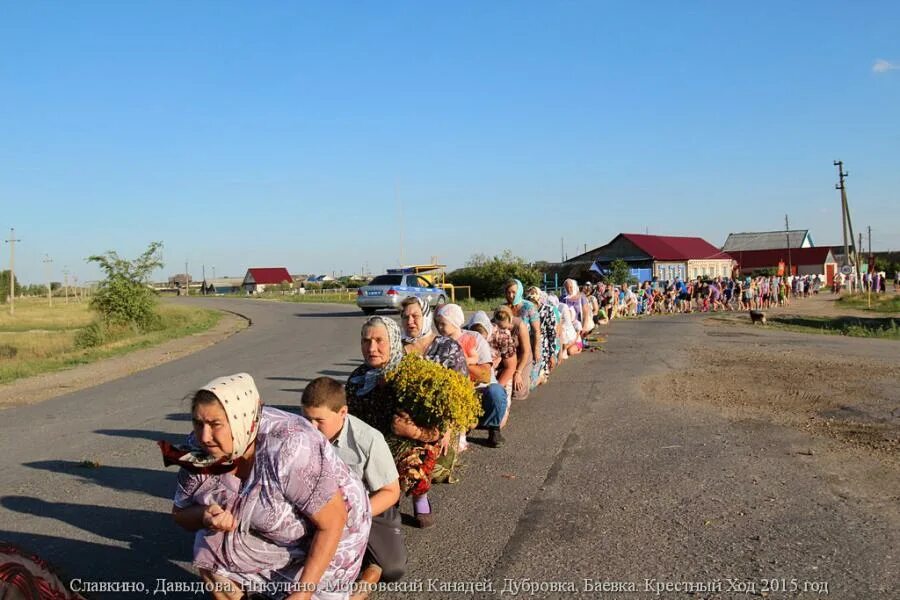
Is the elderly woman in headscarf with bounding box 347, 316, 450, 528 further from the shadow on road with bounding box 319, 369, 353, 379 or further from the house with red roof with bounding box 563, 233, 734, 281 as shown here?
the house with red roof with bounding box 563, 233, 734, 281

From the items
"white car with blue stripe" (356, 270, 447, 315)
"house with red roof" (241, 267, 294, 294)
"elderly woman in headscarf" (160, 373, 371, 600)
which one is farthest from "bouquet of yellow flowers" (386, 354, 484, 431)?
"house with red roof" (241, 267, 294, 294)

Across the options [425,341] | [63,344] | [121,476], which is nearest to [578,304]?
[425,341]

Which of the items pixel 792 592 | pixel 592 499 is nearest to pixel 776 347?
pixel 592 499

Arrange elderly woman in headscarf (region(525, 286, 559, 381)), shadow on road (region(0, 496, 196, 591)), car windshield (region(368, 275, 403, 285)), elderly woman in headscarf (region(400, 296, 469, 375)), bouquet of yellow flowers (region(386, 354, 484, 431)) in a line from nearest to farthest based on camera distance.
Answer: shadow on road (region(0, 496, 196, 591))
bouquet of yellow flowers (region(386, 354, 484, 431))
elderly woman in headscarf (region(400, 296, 469, 375))
elderly woman in headscarf (region(525, 286, 559, 381))
car windshield (region(368, 275, 403, 285))

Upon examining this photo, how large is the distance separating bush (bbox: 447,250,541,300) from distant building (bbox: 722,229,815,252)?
5424 centimetres

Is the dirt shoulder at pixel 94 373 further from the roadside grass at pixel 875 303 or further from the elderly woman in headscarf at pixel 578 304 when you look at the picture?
the roadside grass at pixel 875 303

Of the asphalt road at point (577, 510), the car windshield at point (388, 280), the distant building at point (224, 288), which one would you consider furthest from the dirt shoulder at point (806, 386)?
the distant building at point (224, 288)

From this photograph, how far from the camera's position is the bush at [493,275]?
4546cm

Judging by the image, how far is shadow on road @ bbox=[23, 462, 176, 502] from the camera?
6.23m

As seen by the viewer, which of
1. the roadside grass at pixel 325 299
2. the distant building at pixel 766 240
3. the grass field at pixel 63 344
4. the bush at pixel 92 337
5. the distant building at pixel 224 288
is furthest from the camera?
the distant building at pixel 224 288

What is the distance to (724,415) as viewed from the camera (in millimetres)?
9094

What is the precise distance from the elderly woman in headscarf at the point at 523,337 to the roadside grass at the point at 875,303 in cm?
3410

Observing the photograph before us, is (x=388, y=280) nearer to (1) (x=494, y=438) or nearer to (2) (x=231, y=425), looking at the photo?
(1) (x=494, y=438)

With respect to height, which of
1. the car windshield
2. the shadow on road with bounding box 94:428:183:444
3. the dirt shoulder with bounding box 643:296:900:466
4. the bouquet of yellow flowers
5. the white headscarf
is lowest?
the shadow on road with bounding box 94:428:183:444
